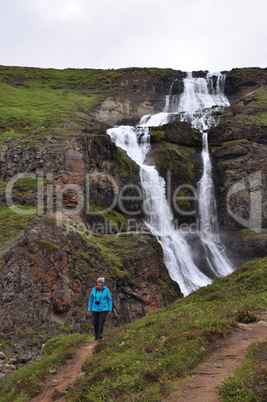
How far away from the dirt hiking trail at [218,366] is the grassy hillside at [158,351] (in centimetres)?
16

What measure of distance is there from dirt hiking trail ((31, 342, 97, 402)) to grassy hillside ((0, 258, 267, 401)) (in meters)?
0.24

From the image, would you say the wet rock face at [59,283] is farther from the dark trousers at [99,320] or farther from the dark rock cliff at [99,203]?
the dark trousers at [99,320]

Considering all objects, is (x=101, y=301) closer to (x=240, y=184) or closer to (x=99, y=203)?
(x=99, y=203)

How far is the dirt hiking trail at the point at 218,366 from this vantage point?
4.71 m

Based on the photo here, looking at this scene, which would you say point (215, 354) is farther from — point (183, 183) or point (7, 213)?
point (183, 183)

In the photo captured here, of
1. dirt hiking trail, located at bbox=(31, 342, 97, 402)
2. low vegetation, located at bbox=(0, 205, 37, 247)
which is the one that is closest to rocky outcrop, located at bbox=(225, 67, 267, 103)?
low vegetation, located at bbox=(0, 205, 37, 247)

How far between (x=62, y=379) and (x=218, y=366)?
4058 mm

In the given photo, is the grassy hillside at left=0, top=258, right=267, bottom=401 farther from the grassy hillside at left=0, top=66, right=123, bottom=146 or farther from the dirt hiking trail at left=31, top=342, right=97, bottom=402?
the grassy hillside at left=0, top=66, right=123, bottom=146

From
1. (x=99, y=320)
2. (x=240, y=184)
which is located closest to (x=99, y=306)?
(x=99, y=320)

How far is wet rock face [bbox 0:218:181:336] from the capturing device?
13.5 meters

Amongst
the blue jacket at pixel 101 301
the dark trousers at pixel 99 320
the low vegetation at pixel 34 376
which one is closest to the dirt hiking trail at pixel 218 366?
the blue jacket at pixel 101 301

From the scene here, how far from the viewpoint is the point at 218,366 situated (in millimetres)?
5496

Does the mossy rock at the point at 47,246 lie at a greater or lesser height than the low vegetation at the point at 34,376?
greater

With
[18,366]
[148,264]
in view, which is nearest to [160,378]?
[18,366]
